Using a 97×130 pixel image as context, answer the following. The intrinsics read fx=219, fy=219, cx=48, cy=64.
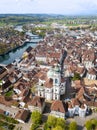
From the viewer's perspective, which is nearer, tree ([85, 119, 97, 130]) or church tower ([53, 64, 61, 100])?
tree ([85, 119, 97, 130])

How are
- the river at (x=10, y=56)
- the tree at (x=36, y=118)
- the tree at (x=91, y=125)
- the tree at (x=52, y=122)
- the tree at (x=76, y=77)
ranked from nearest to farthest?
the tree at (x=91, y=125) < the tree at (x=52, y=122) < the tree at (x=36, y=118) < the tree at (x=76, y=77) < the river at (x=10, y=56)

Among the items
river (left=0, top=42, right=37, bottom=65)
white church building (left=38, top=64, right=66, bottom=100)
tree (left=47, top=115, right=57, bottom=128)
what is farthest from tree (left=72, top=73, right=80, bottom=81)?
river (left=0, top=42, right=37, bottom=65)

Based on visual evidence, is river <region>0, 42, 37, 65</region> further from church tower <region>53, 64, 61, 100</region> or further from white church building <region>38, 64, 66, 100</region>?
church tower <region>53, 64, 61, 100</region>

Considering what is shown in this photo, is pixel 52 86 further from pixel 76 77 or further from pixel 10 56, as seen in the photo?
pixel 10 56

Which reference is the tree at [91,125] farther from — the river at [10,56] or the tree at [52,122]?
the river at [10,56]

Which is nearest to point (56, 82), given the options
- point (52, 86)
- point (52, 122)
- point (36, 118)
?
point (52, 86)

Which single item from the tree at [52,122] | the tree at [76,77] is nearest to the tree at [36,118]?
the tree at [52,122]

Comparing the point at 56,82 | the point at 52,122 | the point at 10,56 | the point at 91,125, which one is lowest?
the point at 10,56

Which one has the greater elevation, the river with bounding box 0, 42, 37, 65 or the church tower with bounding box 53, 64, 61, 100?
the church tower with bounding box 53, 64, 61, 100

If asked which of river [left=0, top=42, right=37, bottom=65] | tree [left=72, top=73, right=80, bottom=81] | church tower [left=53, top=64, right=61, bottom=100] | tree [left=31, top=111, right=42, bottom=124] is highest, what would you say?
church tower [left=53, top=64, right=61, bottom=100]

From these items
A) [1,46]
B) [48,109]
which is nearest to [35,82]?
[48,109]

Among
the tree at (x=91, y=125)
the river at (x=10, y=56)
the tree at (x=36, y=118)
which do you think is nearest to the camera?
the tree at (x=91, y=125)
